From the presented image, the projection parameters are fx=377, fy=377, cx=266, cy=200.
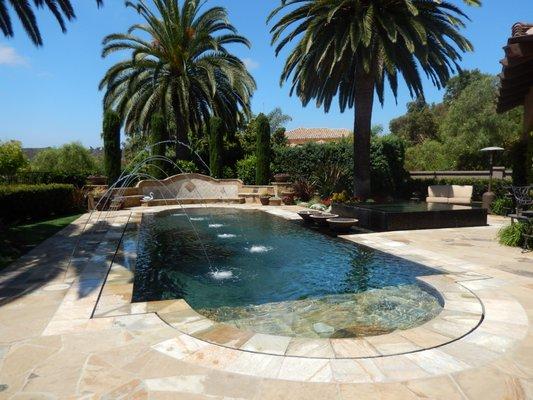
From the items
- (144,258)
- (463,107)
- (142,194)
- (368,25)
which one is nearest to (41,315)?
(144,258)

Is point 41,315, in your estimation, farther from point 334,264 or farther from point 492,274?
point 492,274

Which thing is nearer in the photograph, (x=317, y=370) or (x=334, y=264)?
(x=317, y=370)

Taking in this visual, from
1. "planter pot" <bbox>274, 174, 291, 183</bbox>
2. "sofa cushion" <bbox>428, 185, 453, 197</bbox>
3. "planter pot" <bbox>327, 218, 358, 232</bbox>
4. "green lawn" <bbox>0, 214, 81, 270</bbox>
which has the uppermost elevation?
"planter pot" <bbox>274, 174, 291, 183</bbox>

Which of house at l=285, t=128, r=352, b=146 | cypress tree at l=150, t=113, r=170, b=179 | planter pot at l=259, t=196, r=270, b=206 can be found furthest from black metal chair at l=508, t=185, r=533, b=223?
house at l=285, t=128, r=352, b=146

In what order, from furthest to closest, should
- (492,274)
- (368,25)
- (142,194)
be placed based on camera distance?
(142,194)
(368,25)
(492,274)

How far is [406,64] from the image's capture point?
16703 millimetres

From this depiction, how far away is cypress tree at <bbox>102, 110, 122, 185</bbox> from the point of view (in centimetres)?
Answer: 1991

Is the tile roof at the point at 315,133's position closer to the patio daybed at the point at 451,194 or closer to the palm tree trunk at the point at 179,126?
the palm tree trunk at the point at 179,126

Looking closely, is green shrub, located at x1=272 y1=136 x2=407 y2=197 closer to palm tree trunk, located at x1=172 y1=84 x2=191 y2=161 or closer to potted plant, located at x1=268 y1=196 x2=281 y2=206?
potted plant, located at x1=268 y1=196 x2=281 y2=206

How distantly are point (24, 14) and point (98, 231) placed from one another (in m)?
7.83

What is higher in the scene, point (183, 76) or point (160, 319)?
point (183, 76)

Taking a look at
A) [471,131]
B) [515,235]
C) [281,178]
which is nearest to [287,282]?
[515,235]

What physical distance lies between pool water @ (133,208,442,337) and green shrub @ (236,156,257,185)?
504 inches

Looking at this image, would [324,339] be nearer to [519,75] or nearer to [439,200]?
[519,75]
